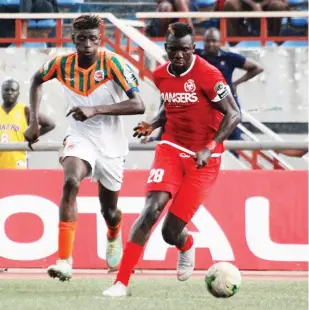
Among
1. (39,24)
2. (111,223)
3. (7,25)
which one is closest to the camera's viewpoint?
(111,223)

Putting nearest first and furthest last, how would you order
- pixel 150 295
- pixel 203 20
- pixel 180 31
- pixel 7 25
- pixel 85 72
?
pixel 180 31
pixel 150 295
pixel 85 72
pixel 7 25
pixel 203 20

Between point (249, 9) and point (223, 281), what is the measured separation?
9.20 meters

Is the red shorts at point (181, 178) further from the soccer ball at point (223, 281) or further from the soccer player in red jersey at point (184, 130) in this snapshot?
the soccer ball at point (223, 281)

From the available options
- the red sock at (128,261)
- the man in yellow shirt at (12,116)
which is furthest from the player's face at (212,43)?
the red sock at (128,261)

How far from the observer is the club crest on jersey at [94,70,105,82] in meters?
10.1

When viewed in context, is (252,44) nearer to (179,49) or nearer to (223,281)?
(179,49)

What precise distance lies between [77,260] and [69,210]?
2462mm

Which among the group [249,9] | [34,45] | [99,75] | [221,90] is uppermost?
[221,90]

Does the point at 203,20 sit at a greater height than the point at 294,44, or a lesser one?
greater

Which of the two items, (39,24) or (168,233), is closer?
(168,233)

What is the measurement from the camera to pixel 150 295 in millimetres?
9312

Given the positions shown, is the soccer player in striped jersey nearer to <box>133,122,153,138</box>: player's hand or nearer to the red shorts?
<box>133,122,153,138</box>: player's hand

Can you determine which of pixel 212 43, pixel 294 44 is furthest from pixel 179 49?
pixel 294 44

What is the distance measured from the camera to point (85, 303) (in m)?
8.56
